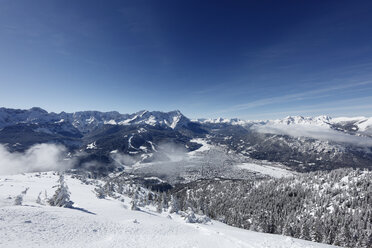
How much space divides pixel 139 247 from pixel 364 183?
8001 inches

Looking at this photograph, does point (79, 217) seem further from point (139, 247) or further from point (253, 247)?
point (253, 247)

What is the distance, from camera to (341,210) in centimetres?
12019

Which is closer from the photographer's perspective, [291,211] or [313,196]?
[291,211]

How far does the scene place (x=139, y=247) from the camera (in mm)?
23984

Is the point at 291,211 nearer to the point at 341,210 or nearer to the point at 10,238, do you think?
the point at 341,210

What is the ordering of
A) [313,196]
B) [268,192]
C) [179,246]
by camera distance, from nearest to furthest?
1. [179,246]
2. [313,196]
3. [268,192]

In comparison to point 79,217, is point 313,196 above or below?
below

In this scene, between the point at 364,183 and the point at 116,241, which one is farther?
the point at 364,183

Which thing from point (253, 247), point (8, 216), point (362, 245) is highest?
point (8, 216)

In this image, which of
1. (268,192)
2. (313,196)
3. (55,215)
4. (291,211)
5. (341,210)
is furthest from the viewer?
(268,192)

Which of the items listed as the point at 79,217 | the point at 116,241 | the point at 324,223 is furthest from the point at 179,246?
the point at 324,223

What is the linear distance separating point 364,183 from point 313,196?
135 ft

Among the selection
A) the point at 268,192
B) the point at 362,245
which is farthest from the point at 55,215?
the point at 268,192

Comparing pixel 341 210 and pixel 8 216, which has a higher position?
pixel 8 216
